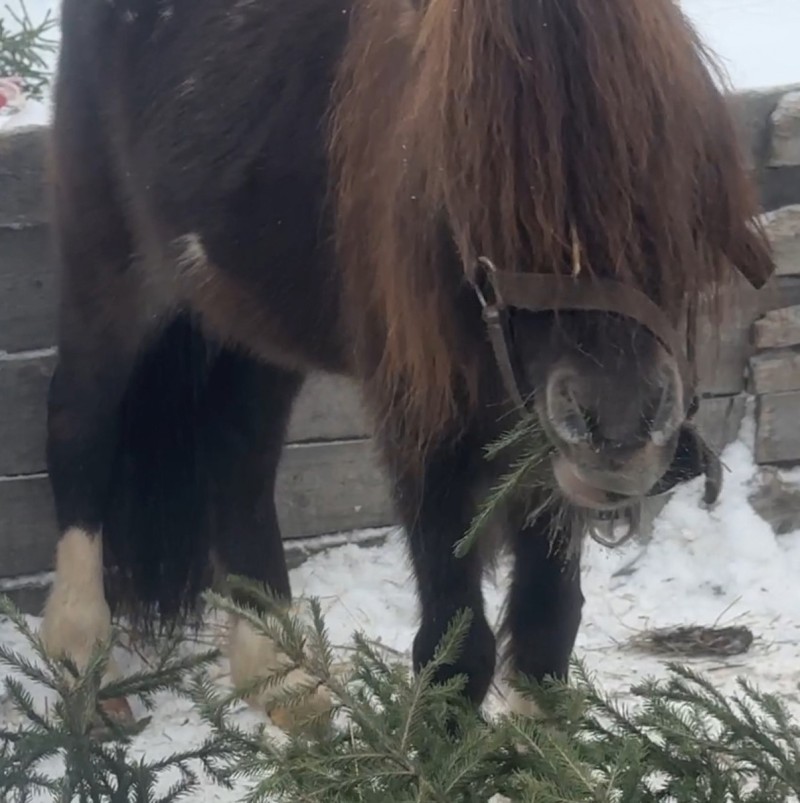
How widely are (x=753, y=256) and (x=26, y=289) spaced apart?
2.05 metres

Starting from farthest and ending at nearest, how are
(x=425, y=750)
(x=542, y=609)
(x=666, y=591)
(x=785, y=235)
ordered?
(x=785, y=235) → (x=666, y=591) → (x=542, y=609) → (x=425, y=750)

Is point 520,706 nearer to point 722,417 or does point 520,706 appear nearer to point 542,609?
point 542,609

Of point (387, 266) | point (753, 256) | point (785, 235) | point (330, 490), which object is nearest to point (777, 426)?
point (785, 235)

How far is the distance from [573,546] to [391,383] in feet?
1.46

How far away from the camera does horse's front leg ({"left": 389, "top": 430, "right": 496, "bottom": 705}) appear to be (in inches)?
92.2

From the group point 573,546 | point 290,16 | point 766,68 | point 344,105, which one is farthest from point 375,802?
point 766,68

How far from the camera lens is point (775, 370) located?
12.5ft

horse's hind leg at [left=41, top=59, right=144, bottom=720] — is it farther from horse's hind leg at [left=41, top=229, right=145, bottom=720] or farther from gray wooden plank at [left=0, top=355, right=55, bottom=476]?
gray wooden plank at [left=0, top=355, right=55, bottom=476]

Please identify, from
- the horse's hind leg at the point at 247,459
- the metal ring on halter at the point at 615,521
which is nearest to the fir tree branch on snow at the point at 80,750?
the metal ring on halter at the point at 615,521

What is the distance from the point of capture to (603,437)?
70.2 inches

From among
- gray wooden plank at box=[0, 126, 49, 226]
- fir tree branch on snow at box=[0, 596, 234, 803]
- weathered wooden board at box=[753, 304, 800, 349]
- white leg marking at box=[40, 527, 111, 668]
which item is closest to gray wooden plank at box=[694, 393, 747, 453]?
weathered wooden board at box=[753, 304, 800, 349]

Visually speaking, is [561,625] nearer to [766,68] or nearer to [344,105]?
[344,105]

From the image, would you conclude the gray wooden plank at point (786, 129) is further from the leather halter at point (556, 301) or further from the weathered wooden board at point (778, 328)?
the leather halter at point (556, 301)

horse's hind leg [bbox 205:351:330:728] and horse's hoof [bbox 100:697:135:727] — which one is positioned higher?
horse's hind leg [bbox 205:351:330:728]
